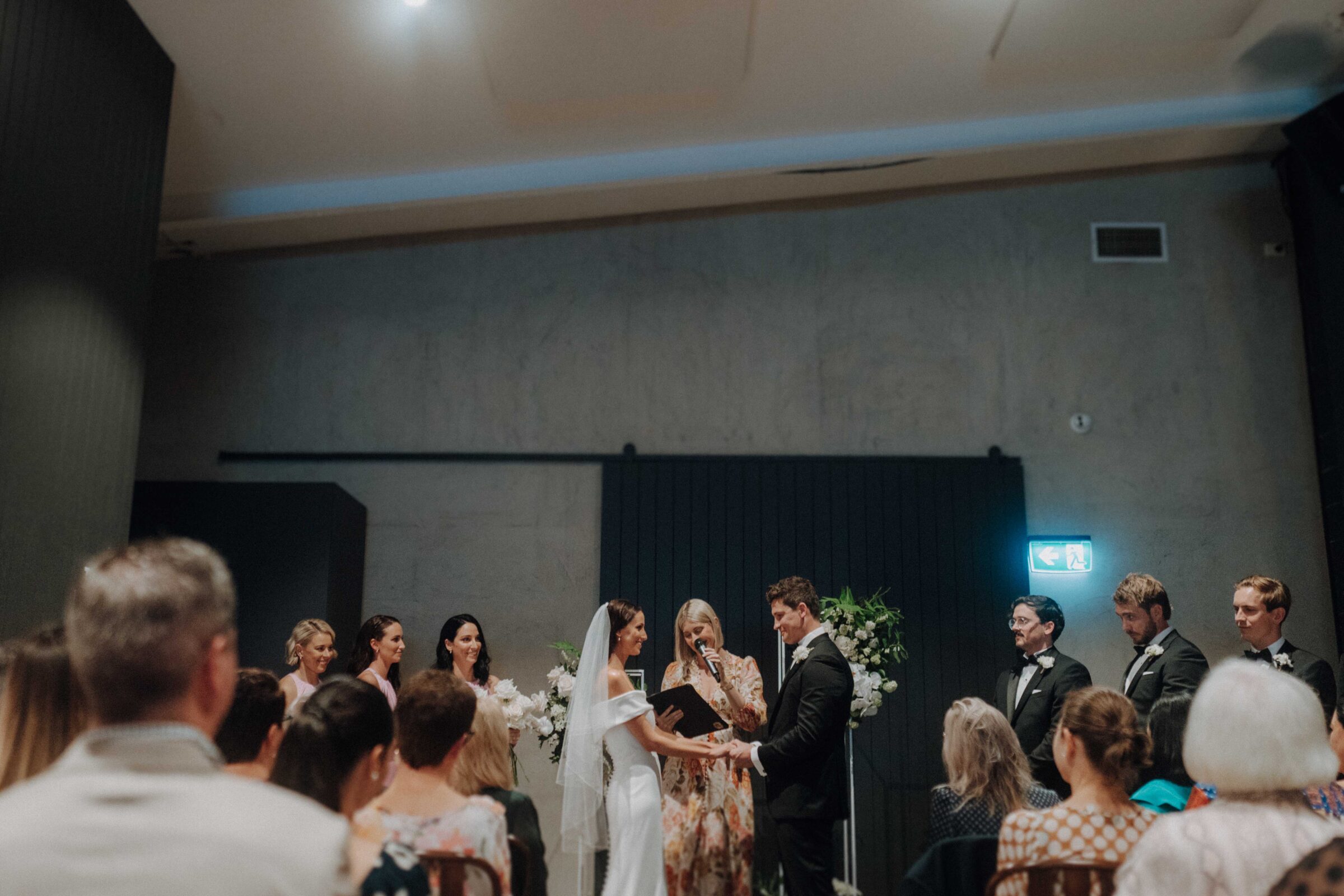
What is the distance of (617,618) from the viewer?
5047 mm

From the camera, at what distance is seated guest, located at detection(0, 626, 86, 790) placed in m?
2.02

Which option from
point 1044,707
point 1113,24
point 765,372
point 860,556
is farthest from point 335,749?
point 1113,24

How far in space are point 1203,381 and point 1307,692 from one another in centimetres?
580

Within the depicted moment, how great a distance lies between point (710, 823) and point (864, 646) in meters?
1.37

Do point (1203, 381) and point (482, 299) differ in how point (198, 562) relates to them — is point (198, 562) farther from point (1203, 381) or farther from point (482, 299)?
point (1203, 381)

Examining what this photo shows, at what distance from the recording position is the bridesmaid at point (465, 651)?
19.7 ft

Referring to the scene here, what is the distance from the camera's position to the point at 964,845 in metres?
2.75

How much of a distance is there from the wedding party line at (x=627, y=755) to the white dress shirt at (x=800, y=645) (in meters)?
0.02

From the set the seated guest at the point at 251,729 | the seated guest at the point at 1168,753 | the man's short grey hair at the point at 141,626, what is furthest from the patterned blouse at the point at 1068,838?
the man's short grey hair at the point at 141,626

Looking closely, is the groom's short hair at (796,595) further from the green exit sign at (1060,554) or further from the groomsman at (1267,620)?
the green exit sign at (1060,554)

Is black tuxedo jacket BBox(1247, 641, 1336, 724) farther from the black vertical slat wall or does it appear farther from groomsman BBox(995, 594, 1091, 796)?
the black vertical slat wall

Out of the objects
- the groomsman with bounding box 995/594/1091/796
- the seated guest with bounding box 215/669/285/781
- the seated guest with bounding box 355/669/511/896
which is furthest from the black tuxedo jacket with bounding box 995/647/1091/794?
the seated guest with bounding box 215/669/285/781

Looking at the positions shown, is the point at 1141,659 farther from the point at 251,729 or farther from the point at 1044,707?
the point at 251,729

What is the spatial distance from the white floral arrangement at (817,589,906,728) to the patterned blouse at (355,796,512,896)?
350 centimetres
